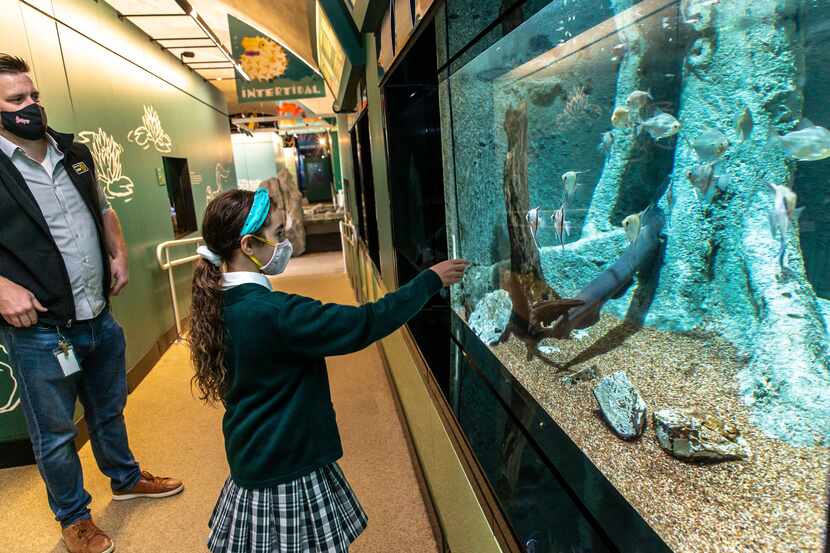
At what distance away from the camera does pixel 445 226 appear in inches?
74.8

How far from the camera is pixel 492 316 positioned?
1.56 metres

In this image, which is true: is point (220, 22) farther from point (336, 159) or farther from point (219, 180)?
point (336, 159)

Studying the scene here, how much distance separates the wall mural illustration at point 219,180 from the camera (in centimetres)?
666

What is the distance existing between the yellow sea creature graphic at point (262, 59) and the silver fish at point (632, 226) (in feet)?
16.9

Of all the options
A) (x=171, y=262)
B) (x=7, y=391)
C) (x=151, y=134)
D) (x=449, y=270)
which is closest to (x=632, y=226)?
(x=449, y=270)

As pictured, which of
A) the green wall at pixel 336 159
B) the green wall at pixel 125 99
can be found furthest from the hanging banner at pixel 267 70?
the green wall at pixel 336 159

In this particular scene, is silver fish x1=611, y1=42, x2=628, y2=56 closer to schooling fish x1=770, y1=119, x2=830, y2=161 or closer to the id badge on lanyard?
schooling fish x1=770, y1=119, x2=830, y2=161

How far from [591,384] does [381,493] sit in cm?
155

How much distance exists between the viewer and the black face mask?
1.68 metres

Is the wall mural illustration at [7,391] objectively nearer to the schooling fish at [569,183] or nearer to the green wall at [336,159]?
the schooling fish at [569,183]

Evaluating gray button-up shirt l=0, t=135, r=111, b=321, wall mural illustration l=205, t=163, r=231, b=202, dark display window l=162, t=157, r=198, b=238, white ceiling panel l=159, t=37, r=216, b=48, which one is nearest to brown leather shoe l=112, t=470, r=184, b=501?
gray button-up shirt l=0, t=135, r=111, b=321

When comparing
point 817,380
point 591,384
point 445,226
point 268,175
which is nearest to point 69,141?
point 445,226

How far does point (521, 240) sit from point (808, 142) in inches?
31.5

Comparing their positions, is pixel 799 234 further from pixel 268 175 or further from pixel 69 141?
pixel 268 175
